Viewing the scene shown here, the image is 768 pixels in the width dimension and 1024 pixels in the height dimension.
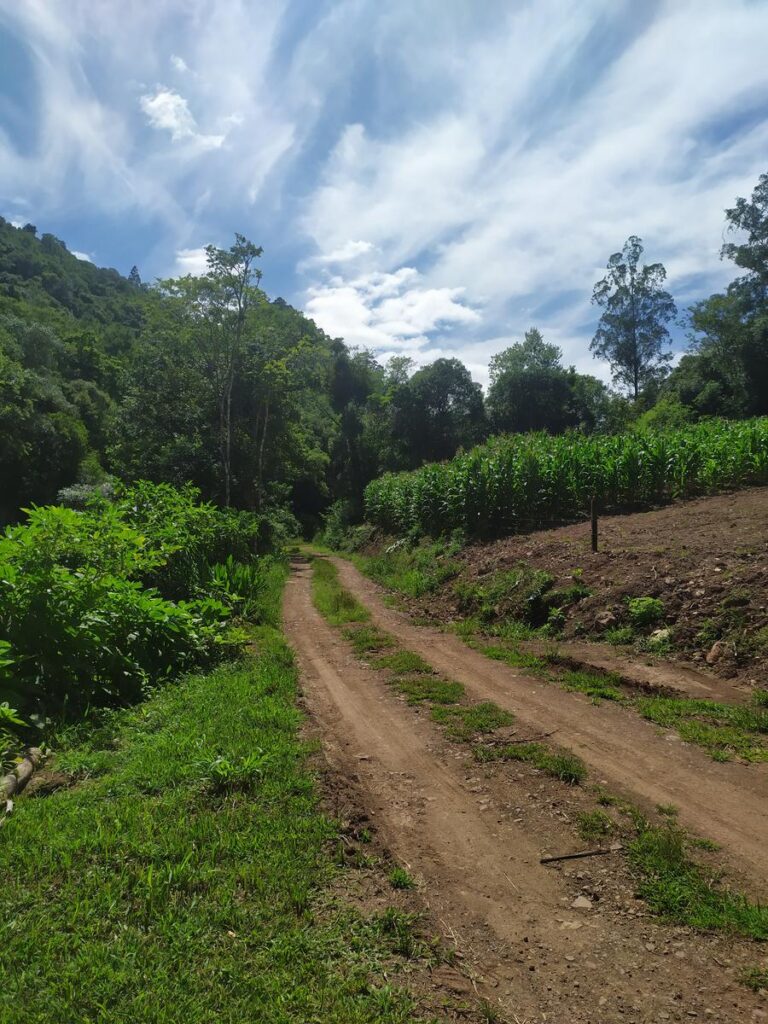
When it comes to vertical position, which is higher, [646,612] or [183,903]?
[646,612]

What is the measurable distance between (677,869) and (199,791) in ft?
9.48

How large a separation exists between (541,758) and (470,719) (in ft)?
3.33

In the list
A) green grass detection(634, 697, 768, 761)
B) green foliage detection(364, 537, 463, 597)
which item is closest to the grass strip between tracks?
green grass detection(634, 697, 768, 761)

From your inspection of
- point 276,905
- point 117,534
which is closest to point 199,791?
point 276,905

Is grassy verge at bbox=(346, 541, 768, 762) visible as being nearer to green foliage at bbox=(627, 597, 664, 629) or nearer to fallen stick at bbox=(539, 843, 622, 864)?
green foliage at bbox=(627, 597, 664, 629)

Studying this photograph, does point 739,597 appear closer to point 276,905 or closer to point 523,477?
point 276,905

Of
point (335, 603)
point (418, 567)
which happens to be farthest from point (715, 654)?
point (418, 567)

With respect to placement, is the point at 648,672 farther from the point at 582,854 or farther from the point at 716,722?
the point at 582,854

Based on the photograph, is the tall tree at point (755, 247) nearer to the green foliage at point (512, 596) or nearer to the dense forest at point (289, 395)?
the dense forest at point (289, 395)

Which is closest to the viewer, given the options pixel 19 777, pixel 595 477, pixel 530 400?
pixel 19 777

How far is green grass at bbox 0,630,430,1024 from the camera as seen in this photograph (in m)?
2.19

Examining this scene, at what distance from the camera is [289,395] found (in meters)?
28.9

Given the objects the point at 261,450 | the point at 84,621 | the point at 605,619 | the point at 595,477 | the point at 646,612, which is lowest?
the point at 605,619

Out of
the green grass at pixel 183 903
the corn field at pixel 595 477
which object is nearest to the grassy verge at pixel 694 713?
the green grass at pixel 183 903
